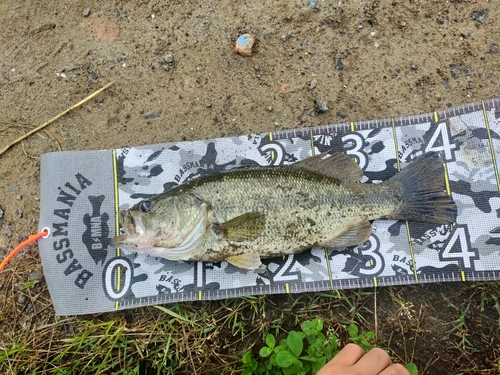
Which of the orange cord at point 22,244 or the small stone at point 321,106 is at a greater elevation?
the small stone at point 321,106

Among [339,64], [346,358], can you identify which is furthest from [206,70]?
[346,358]

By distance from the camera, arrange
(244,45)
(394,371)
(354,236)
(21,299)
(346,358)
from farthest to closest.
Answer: (244,45) → (21,299) → (354,236) → (346,358) → (394,371)

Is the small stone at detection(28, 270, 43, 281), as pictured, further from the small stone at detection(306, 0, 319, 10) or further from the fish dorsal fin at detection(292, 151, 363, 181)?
the small stone at detection(306, 0, 319, 10)

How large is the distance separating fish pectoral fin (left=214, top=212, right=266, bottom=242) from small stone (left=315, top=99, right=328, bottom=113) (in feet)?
4.24

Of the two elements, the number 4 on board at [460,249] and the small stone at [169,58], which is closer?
the number 4 on board at [460,249]

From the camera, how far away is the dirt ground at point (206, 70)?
150 inches

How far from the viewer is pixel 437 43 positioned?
384cm

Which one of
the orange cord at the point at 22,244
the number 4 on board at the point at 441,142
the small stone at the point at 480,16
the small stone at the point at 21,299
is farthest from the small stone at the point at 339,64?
the small stone at the point at 21,299

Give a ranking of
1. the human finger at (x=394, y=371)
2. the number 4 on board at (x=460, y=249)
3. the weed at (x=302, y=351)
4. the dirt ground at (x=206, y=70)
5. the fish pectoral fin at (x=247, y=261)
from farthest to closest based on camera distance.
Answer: the dirt ground at (x=206, y=70) → the number 4 on board at (x=460, y=249) → the fish pectoral fin at (x=247, y=261) → the weed at (x=302, y=351) → the human finger at (x=394, y=371)

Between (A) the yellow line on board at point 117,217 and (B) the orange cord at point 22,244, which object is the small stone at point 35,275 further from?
(A) the yellow line on board at point 117,217

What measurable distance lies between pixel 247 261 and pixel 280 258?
0.39 metres

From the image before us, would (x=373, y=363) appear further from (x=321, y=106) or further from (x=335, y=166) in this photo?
(x=321, y=106)

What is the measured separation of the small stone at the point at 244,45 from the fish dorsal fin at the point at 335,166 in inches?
52.4

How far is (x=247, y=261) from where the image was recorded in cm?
339
